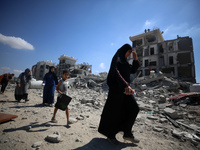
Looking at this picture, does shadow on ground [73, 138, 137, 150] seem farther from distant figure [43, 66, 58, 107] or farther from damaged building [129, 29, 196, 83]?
damaged building [129, 29, 196, 83]

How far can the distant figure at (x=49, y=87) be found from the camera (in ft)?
14.1

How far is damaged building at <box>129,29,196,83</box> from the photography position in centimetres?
2122

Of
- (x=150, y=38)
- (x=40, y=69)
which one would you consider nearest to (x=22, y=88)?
(x=150, y=38)

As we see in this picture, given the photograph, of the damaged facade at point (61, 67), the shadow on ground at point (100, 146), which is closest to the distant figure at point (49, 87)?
the shadow on ground at point (100, 146)

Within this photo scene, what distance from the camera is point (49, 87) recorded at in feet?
14.5

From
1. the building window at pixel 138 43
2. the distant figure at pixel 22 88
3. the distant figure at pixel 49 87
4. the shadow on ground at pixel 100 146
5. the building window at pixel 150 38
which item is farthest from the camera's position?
the building window at pixel 138 43

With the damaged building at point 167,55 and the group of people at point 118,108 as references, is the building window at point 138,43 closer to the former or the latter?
the damaged building at point 167,55

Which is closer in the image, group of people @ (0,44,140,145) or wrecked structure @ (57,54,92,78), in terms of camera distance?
group of people @ (0,44,140,145)

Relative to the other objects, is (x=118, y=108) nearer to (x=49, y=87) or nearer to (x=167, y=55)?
(x=49, y=87)

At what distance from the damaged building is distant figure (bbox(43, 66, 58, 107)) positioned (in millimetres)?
21872

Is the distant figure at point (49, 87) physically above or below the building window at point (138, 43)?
below

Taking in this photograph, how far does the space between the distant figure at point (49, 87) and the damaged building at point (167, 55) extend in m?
21.9

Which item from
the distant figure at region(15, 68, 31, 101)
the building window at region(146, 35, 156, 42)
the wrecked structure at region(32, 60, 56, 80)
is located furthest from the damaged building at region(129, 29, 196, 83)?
the wrecked structure at region(32, 60, 56, 80)

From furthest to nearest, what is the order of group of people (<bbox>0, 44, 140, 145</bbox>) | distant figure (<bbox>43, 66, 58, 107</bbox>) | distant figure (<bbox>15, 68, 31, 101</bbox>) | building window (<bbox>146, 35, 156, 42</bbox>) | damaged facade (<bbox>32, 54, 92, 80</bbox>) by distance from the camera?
damaged facade (<bbox>32, 54, 92, 80</bbox>)
building window (<bbox>146, 35, 156, 42</bbox>)
distant figure (<bbox>15, 68, 31, 101</bbox>)
distant figure (<bbox>43, 66, 58, 107</bbox>)
group of people (<bbox>0, 44, 140, 145</bbox>)
